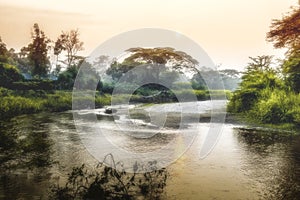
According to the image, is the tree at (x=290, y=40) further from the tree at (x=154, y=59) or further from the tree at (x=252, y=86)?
the tree at (x=154, y=59)

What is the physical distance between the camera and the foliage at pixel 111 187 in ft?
16.4

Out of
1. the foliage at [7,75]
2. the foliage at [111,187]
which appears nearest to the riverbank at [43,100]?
the foliage at [7,75]

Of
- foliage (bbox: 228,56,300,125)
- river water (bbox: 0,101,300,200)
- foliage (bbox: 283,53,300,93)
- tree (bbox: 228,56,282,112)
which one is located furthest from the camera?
tree (bbox: 228,56,282,112)

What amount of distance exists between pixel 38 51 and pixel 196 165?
21.4 metres

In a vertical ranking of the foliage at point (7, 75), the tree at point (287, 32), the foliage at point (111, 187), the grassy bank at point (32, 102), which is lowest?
the foliage at point (111, 187)

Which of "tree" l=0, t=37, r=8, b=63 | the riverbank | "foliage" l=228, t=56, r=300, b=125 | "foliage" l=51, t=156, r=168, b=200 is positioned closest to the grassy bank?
the riverbank

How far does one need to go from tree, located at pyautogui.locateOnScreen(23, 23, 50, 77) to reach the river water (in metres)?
15.9

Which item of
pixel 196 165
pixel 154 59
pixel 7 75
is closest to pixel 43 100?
pixel 7 75

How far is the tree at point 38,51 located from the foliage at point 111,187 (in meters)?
21.4

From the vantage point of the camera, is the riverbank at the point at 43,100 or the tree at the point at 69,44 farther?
the tree at the point at 69,44

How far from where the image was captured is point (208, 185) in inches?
223

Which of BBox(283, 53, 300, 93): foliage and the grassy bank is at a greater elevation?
BBox(283, 53, 300, 93): foliage

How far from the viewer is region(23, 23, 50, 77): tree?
2559 cm

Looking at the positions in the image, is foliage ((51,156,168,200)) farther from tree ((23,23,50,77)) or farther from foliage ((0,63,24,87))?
tree ((23,23,50,77))
